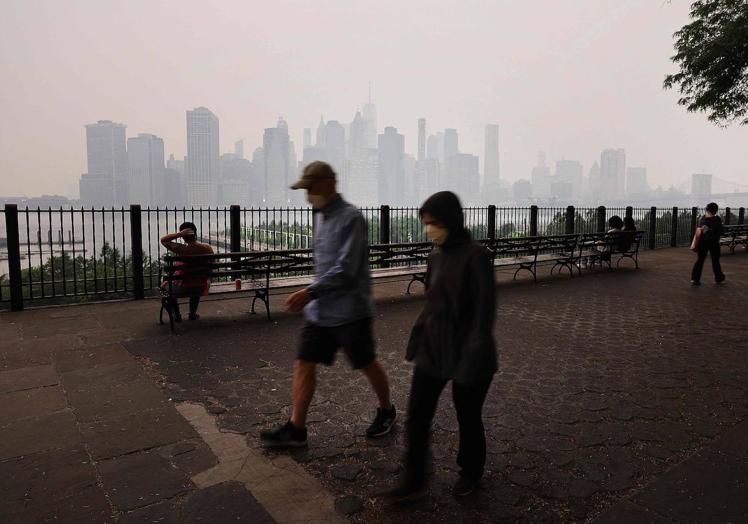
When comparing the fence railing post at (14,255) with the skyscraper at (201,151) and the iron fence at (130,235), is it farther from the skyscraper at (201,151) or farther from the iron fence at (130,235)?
the skyscraper at (201,151)

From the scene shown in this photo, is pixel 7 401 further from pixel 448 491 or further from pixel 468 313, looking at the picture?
pixel 468 313

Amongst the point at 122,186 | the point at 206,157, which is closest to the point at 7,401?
the point at 122,186

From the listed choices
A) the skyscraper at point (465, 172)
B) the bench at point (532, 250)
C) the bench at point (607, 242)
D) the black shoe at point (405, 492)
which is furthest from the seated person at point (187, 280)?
the skyscraper at point (465, 172)

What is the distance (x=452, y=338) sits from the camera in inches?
107

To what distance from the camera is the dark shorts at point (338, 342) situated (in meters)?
3.40

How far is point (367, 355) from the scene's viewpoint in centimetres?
348

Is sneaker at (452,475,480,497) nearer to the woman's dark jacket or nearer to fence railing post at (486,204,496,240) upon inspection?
the woman's dark jacket

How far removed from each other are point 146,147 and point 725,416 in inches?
→ 1600

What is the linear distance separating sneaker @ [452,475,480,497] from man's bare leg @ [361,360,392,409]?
2.77ft

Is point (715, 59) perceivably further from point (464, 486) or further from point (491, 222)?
point (464, 486)

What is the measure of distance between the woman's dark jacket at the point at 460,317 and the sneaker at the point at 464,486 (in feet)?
2.19

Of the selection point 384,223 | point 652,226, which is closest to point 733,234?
point 652,226

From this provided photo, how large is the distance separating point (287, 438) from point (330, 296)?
979mm

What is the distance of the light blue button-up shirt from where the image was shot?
3.29 meters
